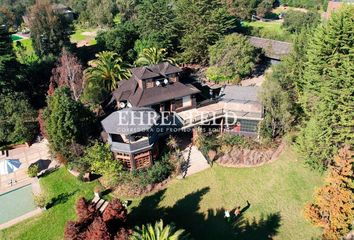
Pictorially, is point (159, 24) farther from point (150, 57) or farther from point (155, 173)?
point (155, 173)

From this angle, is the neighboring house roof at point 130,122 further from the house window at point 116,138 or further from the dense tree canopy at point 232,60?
the dense tree canopy at point 232,60

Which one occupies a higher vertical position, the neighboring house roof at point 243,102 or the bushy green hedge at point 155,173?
the neighboring house roof at point 243,102

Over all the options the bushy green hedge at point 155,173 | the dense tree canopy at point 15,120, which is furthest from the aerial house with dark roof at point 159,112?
the dense tree canopy at point 15,120

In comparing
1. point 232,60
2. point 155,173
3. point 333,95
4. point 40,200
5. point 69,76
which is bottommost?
point 40,200

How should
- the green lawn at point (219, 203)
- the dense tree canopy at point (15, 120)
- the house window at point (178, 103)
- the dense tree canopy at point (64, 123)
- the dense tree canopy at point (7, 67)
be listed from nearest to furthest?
the green lawn at point (219, 203), the dense tree canopy at point (64, 123), the dense tree canopy at point (15, 120), the house window at point (178, 103), the dense tree canopy at point (7, 67)

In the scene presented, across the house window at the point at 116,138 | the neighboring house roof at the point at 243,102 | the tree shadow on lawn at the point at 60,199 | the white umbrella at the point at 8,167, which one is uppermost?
the neighboring house roof at the point at 243,102

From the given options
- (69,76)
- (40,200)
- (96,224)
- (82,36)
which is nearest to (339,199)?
(96,224)

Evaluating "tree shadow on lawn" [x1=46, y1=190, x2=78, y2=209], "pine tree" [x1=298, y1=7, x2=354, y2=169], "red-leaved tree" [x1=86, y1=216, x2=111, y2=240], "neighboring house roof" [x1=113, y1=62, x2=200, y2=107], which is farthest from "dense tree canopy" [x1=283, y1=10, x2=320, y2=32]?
"red-leaved tree" [x1=86, y1=216, x2=111, y2=240]

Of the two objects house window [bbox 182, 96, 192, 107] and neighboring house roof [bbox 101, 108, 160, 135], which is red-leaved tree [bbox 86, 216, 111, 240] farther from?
house window [bbox 182, 96, 192, 107]
